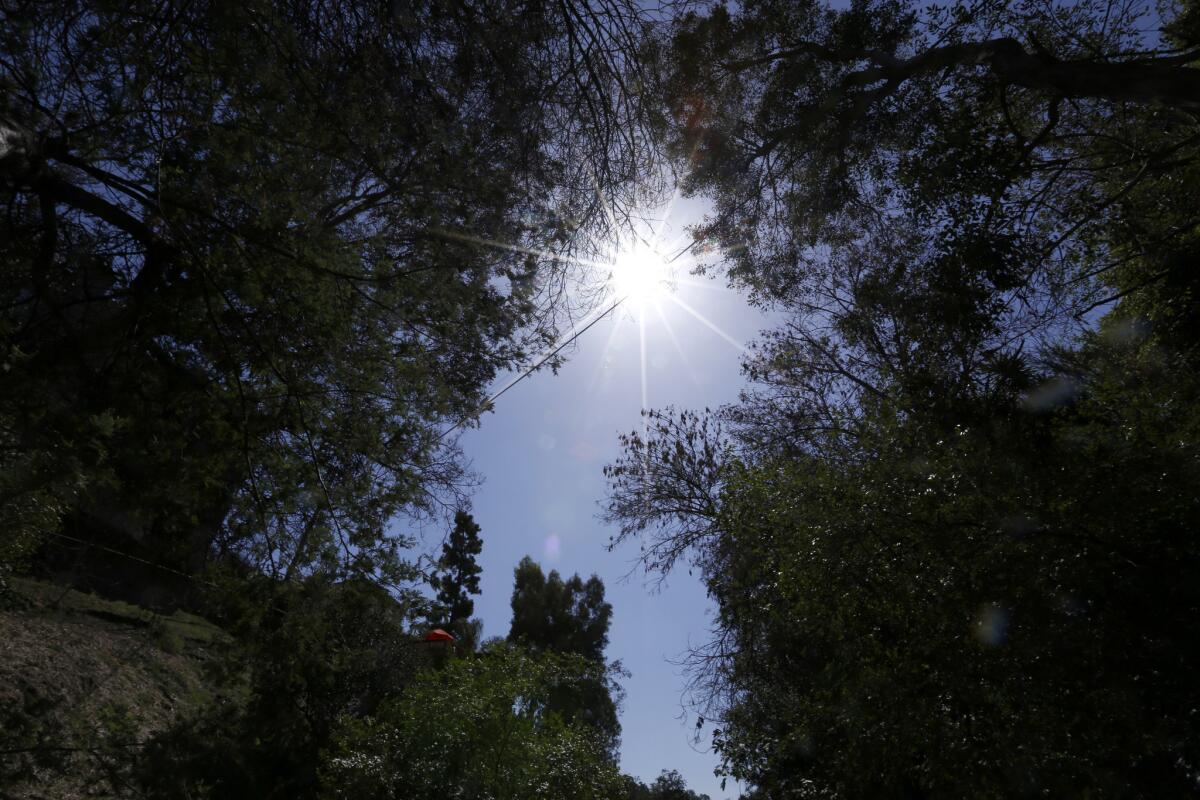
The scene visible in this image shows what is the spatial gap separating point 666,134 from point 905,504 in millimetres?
3946

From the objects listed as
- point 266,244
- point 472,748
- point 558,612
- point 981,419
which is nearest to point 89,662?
point 472,748

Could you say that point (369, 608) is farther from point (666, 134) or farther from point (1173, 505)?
point (1173, 505)

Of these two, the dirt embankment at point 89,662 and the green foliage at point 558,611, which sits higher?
the green foliage at point 558,611

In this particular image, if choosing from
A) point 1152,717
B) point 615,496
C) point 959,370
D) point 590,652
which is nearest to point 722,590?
point 615,496

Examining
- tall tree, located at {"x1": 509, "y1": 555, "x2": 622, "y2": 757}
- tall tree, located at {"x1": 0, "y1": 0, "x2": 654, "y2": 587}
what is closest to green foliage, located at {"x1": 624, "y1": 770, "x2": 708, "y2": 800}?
tall tree, located at {"x1": 509, "y1": 555, "x2": 622, "y2": 757}

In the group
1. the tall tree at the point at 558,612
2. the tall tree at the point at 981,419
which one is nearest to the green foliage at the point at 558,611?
the tall tree at the point at 558,612

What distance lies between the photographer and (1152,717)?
413 cm

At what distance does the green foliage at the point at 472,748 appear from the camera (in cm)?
845

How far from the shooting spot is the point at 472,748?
869 cm

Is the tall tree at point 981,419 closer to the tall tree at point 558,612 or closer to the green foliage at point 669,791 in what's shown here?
the green foliage at point 669,791

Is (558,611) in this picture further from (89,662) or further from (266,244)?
(266,244)

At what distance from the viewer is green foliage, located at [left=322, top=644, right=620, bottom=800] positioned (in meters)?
8.45

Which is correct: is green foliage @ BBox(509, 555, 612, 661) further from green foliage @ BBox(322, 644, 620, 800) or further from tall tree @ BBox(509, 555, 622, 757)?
green foliage @ BBox(322, 644, 620, 800)

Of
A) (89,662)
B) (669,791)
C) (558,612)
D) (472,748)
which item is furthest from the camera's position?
(558,612)
